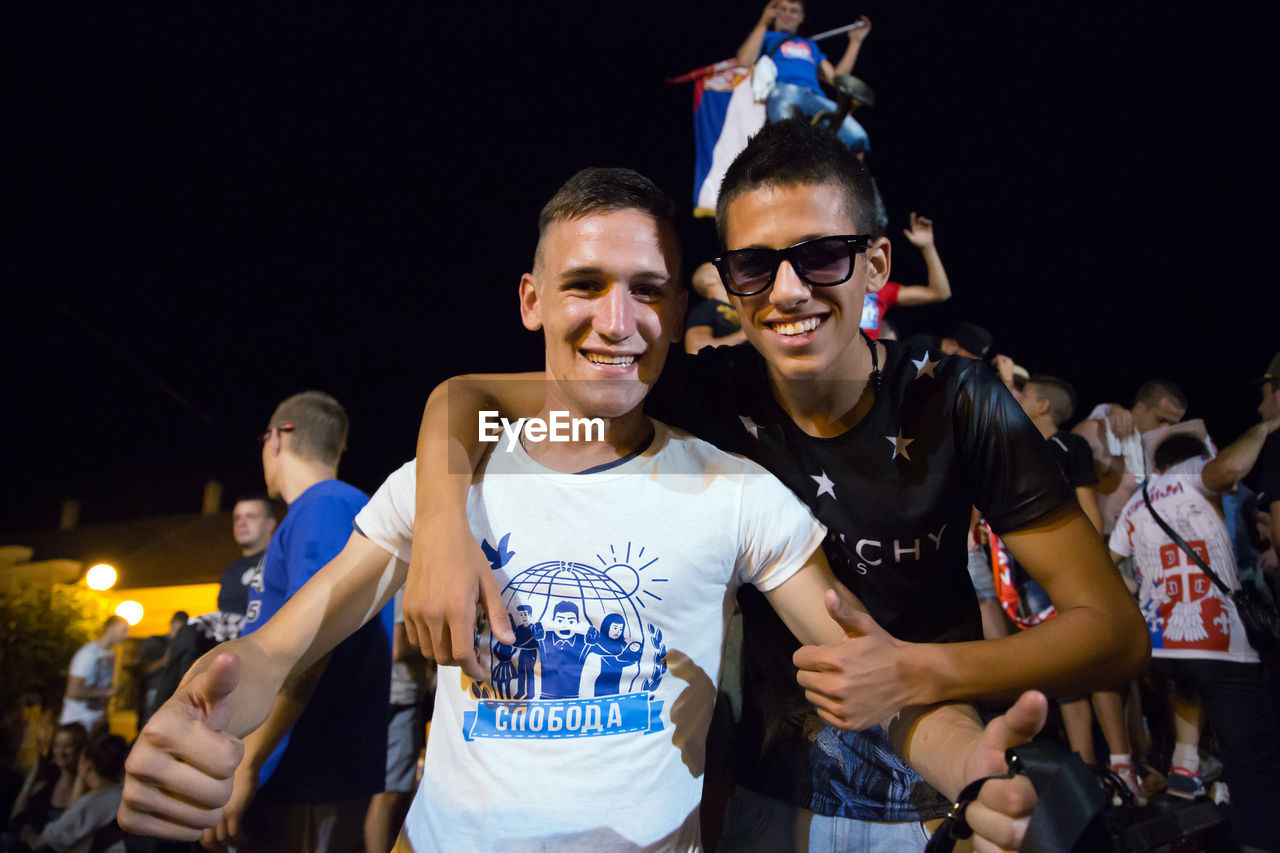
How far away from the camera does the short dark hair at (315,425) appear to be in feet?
12.3

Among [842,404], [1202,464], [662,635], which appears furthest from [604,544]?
[1202,464]

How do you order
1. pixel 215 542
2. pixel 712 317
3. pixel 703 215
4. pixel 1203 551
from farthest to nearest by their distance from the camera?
pixel 215 542 < pixel 703 215 < pixel 712 317 < pixel 1203 551

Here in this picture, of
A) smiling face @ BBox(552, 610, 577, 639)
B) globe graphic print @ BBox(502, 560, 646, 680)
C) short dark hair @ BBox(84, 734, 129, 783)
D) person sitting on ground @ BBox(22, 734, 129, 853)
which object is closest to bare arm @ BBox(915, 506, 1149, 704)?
globe graphic print @ BBox(502, 560, 646, 680)

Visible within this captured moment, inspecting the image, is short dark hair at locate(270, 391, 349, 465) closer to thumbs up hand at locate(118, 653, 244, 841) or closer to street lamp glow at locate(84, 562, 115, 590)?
thumbs up hand at locate(118, 653, 244, 841)

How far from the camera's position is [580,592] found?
1.71 metres

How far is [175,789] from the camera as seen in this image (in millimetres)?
1325

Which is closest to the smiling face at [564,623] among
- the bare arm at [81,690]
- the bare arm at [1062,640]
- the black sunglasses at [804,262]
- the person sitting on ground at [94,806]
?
the bare arm at [1062,640]

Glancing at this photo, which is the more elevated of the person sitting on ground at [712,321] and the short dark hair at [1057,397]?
the person sitting on ground at [712,321]

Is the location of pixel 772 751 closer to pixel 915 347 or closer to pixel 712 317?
pixel 915 347

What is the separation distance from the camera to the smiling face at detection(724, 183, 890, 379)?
1.89 metres

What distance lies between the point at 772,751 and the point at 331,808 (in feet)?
7.10

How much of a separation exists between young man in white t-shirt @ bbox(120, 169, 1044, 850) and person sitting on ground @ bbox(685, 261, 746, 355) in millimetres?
2123

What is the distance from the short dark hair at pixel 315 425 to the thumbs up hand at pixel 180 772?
8.25ft

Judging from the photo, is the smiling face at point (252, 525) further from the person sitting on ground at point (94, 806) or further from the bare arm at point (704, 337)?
the bare arm at point (704, 337)
